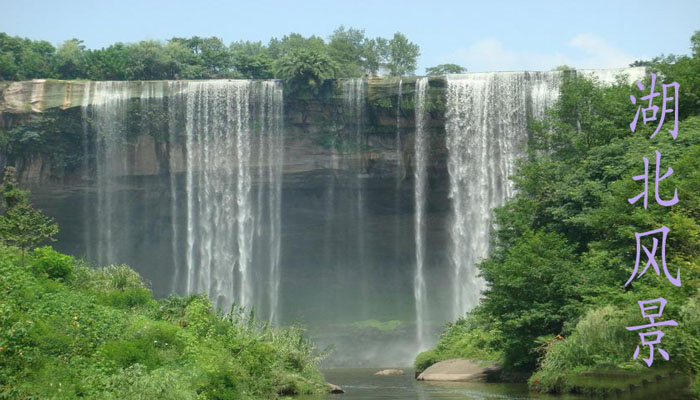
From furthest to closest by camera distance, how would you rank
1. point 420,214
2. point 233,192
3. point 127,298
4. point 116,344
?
point 233,192, point 420,214, point 127,298, point 116,344

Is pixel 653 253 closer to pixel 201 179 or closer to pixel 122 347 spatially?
pixel 122 347

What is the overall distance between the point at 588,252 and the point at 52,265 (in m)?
18.7

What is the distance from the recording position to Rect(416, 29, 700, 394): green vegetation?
96.8ft

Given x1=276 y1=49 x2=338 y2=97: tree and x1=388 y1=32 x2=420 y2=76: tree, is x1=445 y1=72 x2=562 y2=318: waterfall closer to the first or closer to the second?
x1=276 y1=49 x2=338 y2=97: tree

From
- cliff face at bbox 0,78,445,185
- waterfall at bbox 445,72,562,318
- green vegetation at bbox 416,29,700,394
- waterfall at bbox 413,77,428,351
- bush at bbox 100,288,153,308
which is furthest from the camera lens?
cliff face at bbox 0,78,445,185

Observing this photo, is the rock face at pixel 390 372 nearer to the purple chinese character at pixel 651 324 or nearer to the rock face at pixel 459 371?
the rock face at pixel 459 371

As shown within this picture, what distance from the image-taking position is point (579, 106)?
4947 cm

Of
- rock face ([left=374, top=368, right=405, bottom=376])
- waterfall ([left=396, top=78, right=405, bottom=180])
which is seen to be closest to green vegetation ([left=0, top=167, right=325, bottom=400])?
rock face ([left=374, top=368, right=405, bottom=376])

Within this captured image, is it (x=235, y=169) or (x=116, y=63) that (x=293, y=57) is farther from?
(x=116, y=63)

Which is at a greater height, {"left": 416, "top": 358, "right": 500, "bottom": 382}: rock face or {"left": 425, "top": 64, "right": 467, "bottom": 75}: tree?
{"left": 425, "top": 64, "right": 467, "bottom": 75}: tree

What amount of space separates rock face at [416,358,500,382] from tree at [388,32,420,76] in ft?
136

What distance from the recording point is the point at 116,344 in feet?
80.8

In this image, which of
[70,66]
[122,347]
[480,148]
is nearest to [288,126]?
[480,148]

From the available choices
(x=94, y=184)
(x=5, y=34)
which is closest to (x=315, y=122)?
(x=94, y=184)
